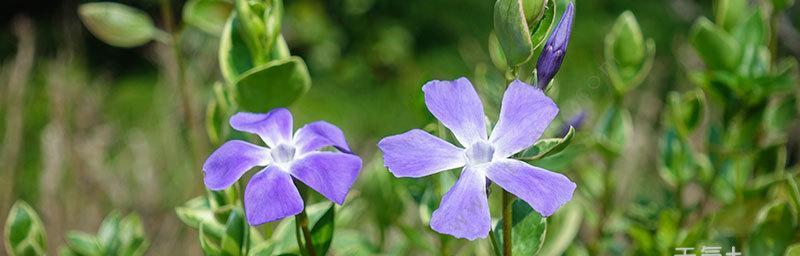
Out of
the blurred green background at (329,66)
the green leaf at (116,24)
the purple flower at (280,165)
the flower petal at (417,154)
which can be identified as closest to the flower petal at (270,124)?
the purple flower at (280,165)

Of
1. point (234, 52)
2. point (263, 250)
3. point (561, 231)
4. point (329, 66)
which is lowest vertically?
point (329, 66)

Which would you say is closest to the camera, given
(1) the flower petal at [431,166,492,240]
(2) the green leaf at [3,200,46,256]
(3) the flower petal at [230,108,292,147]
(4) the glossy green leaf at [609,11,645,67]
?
(1) the flower petal at [431,166,492,240]

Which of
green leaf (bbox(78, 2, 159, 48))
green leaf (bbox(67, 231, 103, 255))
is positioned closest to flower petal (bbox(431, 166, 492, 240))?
green leaf (bbox(67, 231, 103, 255))

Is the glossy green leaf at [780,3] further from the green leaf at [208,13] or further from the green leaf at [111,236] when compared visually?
the green leaf at [111,236]

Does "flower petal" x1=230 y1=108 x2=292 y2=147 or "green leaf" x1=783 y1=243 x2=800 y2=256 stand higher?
"flower petal" x1=230 y1=108 x2=292 y2=147

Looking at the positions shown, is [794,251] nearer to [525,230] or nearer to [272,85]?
[525,230]

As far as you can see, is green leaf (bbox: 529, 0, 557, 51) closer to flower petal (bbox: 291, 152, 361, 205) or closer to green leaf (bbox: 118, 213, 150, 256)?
flower petal (bbox: 291, 152, 361, 205)

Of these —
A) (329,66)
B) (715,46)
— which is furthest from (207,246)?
(329,66)
